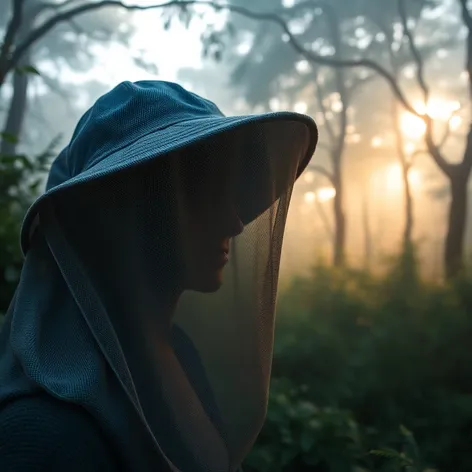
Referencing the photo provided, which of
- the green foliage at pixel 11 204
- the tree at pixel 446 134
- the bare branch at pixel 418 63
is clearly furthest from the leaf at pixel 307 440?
the bare branch at pixel 418 63

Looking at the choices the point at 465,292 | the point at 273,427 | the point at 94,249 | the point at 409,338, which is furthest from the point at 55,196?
the point at 465,292

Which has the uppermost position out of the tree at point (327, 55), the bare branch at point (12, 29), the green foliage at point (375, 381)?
the tree at point (327, 55)

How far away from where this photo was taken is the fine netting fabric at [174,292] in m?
0.84

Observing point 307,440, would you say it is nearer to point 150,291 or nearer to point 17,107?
point 150,291

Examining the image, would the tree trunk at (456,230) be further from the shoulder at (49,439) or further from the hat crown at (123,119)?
the shoulder at (49,439)

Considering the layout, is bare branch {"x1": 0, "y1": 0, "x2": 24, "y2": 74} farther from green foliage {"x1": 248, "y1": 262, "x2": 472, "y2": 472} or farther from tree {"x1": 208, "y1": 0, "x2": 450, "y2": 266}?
tree {"x1": 208, "y1": 0, "x2": 450, "y2": 266}

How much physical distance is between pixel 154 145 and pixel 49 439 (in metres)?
0.50

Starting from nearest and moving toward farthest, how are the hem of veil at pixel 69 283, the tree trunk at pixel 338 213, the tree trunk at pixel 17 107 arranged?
the hem of veil at pixel 69 283
the tree trunk at pixel 17 107
the tree trunk at pixel 338 213

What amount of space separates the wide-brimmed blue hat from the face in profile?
0.06 m

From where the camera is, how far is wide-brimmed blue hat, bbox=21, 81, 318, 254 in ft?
2.93

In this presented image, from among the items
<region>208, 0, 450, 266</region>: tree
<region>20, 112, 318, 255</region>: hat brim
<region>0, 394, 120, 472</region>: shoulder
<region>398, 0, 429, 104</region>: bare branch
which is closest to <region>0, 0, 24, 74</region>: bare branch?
Result: <region>20, 112, 318, 255</region>: hat brim

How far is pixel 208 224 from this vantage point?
1069 millimetres

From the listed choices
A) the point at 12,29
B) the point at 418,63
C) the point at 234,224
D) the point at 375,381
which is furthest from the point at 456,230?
the point at 234,224

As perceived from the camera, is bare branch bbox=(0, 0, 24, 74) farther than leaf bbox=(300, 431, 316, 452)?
Yes
